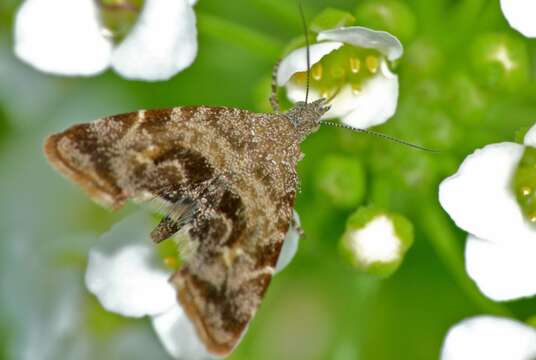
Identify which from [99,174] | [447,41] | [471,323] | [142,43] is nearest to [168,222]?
[99,174]

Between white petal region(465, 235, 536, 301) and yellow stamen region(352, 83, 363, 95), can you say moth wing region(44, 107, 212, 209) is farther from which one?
A: white petal region(465, 235, 536, 301)

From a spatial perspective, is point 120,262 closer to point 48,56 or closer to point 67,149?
point 67,149

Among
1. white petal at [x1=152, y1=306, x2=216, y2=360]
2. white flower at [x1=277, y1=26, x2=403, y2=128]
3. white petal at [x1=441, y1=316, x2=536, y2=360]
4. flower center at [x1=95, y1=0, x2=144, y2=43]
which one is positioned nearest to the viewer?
white petal at [x1=441, y1=316, x2=536, y2=360]

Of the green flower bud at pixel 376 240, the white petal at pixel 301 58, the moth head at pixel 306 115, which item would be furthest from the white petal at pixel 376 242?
the white petal at pixel 301 58

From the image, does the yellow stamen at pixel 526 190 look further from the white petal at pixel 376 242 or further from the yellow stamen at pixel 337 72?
the yellow stamen at pixel 337 72

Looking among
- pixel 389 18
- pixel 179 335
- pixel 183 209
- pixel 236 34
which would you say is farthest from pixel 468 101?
pixel 179 335

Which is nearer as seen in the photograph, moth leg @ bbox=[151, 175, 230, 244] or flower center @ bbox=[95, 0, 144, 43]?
moth leg @ bbox=[151, 175, 230, 244]

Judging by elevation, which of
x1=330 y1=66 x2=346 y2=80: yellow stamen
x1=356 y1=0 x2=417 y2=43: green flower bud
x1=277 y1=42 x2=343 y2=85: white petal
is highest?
x1=277 y1=42 x2=343 y2=85: white petal

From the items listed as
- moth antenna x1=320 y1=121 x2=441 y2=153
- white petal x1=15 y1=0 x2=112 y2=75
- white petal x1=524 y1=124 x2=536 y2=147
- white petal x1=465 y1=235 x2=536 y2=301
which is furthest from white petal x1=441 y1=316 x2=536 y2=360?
white petal x1=15 y1=0 x2=112 y2=75
